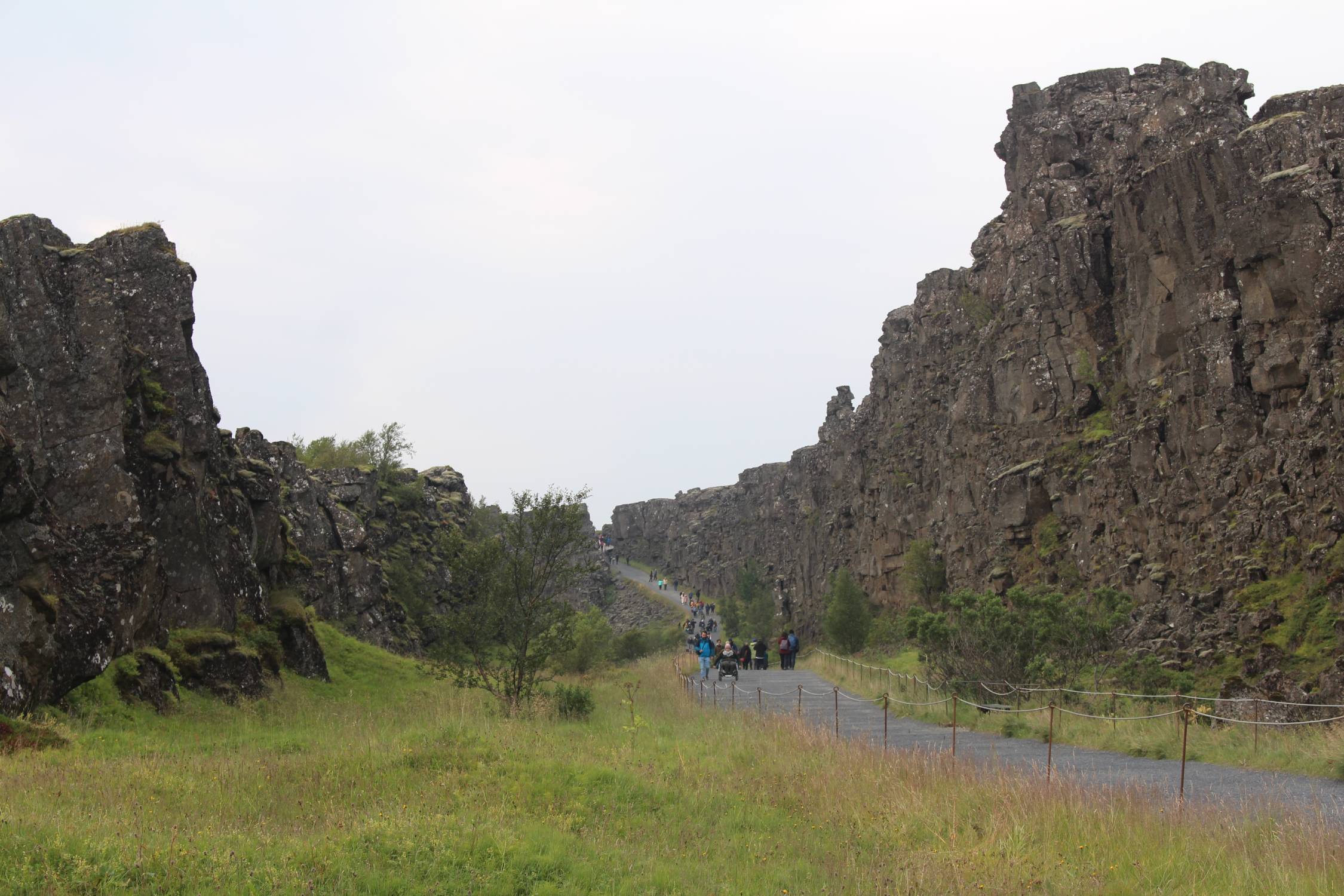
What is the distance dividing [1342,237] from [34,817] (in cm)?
2810

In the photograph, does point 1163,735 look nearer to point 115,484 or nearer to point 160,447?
point 115,484

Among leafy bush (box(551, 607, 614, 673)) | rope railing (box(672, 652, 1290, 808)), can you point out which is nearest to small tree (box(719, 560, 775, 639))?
leafy bush (box(551, 607, 614, 673))

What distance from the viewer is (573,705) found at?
74.2 ft

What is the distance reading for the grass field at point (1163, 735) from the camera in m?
15.8

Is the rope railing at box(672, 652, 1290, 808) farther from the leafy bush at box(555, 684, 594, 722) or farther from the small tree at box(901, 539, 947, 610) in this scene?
the small tree at box(901, 539, 947, 610)

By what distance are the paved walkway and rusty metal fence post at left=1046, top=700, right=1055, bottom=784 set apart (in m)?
0.11

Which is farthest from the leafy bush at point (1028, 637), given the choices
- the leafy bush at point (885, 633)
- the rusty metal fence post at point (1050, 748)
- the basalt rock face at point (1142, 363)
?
the leafy bush at point (885, 633)

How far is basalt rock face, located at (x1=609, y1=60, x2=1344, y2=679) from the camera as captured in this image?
2627 cm

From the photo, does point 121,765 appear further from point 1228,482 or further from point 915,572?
point 915,572

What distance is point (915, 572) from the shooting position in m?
56.9

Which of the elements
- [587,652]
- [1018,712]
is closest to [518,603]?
[1018,712]

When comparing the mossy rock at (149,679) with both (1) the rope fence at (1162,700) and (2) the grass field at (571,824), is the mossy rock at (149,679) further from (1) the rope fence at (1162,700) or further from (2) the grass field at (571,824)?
(1) the rope fence at (1162,700)

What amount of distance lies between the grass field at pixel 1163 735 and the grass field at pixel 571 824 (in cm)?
527

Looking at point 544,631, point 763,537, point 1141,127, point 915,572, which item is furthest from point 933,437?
point 763,537
